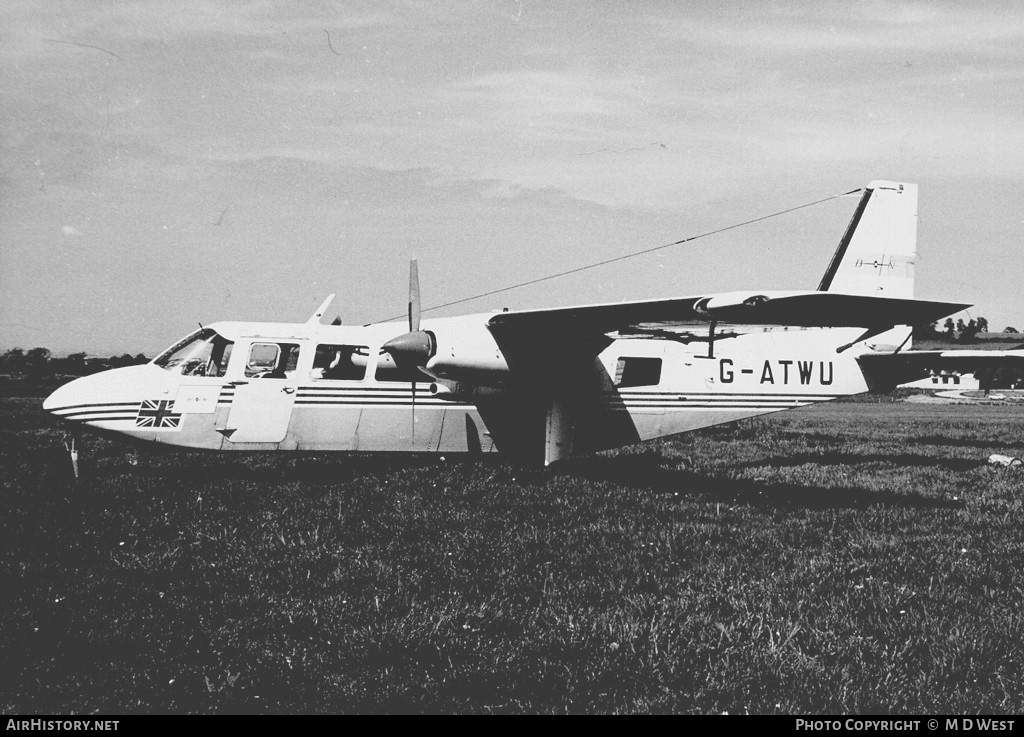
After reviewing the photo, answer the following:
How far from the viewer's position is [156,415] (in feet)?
36.7

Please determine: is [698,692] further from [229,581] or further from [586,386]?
[586,386]

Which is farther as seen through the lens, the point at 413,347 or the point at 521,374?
the point at 521,374

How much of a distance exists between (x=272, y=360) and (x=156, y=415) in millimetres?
1811

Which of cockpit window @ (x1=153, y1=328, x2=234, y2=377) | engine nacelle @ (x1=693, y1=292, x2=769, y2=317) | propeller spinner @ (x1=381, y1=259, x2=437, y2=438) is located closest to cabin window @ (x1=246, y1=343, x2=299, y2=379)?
cockpit window @ (x1=153, y1=328, x2=234, y2=377)

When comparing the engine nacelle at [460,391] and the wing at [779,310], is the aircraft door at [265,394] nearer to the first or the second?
the engine nacelle at [460,391]

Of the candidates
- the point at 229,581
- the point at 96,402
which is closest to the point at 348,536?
the point at 229,581

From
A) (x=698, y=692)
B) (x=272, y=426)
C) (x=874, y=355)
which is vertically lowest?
(x=698, y=692)

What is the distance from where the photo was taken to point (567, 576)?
6617 mm

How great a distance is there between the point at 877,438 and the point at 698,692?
17788mm

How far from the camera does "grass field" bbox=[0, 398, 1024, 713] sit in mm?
4402

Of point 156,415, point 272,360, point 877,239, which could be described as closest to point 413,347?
point 272,360

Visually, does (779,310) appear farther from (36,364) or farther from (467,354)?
(36,364)

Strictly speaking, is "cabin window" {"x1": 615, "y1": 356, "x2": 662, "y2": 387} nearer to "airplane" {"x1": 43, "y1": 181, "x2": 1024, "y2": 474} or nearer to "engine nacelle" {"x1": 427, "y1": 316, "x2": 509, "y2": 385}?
"airplane" {"x1": 43, "y1": 181, "x2": 1024, "y2": 474}

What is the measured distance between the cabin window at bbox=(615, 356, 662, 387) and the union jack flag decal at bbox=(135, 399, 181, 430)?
7037 mm
